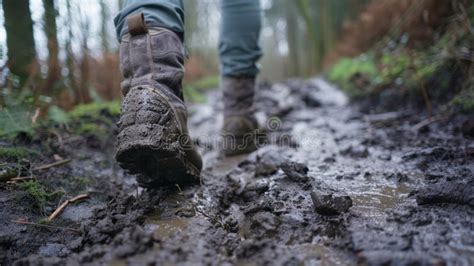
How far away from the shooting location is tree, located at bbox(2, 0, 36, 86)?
2357 millimetres

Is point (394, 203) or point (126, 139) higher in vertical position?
point (126, 139)

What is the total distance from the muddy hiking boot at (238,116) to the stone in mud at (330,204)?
1229 millimetres

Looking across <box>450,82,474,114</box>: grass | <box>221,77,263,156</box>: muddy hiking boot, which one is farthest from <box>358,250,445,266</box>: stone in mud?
<box>450,82,474,114</box>: grass

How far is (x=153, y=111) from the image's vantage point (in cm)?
135

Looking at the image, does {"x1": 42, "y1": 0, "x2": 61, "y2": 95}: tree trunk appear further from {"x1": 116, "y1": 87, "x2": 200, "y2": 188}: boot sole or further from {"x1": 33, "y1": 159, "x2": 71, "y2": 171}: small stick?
{"x1": 116, "y1": 87, "x2": 200, "y2": 188}: boot sole

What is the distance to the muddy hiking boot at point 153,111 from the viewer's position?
1282 mm

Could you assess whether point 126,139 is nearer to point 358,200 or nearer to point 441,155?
point 358,200

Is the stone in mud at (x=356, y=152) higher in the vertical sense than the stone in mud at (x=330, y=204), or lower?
higher

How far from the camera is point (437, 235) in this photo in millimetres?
1000

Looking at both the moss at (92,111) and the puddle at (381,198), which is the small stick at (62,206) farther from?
the moss at (92,111)

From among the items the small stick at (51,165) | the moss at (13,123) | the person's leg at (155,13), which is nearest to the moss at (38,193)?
the small stick at (51,165)

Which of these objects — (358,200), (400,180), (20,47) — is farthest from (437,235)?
(20,47)

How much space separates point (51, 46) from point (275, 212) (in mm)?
2417

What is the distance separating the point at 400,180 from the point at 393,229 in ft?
1.78
